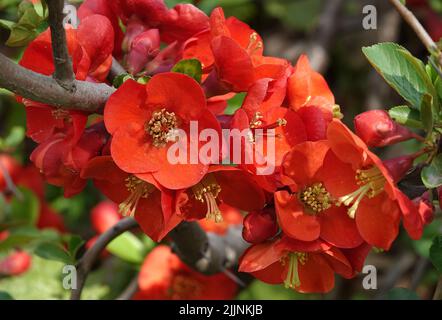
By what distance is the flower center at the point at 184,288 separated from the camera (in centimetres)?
160

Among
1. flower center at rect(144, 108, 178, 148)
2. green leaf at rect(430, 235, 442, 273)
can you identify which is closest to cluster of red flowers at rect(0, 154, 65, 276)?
flower center at rect(144, 108, 178, 148)

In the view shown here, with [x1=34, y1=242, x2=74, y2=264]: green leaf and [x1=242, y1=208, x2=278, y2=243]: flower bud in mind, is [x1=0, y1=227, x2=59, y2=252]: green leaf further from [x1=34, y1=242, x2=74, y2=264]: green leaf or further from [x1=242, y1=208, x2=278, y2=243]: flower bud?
[x1=242, y1=208, x2=278, y2=243]: flower bud

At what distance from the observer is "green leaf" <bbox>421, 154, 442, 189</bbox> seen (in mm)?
949

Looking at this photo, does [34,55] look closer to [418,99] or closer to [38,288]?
[418,99]

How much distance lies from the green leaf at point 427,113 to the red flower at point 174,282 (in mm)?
782

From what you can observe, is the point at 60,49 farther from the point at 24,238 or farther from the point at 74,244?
the point at 24,238

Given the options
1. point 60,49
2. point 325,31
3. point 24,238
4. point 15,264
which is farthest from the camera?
point 325,31

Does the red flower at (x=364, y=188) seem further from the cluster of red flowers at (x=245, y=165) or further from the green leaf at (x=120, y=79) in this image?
the green leaf at (x=120, y=79)

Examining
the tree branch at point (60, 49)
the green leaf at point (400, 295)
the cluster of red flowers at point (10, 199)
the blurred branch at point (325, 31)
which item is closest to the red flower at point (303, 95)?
the tree branch at point (60, 49)

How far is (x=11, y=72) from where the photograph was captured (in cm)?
90

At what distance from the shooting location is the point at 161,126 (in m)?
1.07

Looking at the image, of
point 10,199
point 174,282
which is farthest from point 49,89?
point 10,199

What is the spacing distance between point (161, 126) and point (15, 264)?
1.04 m
